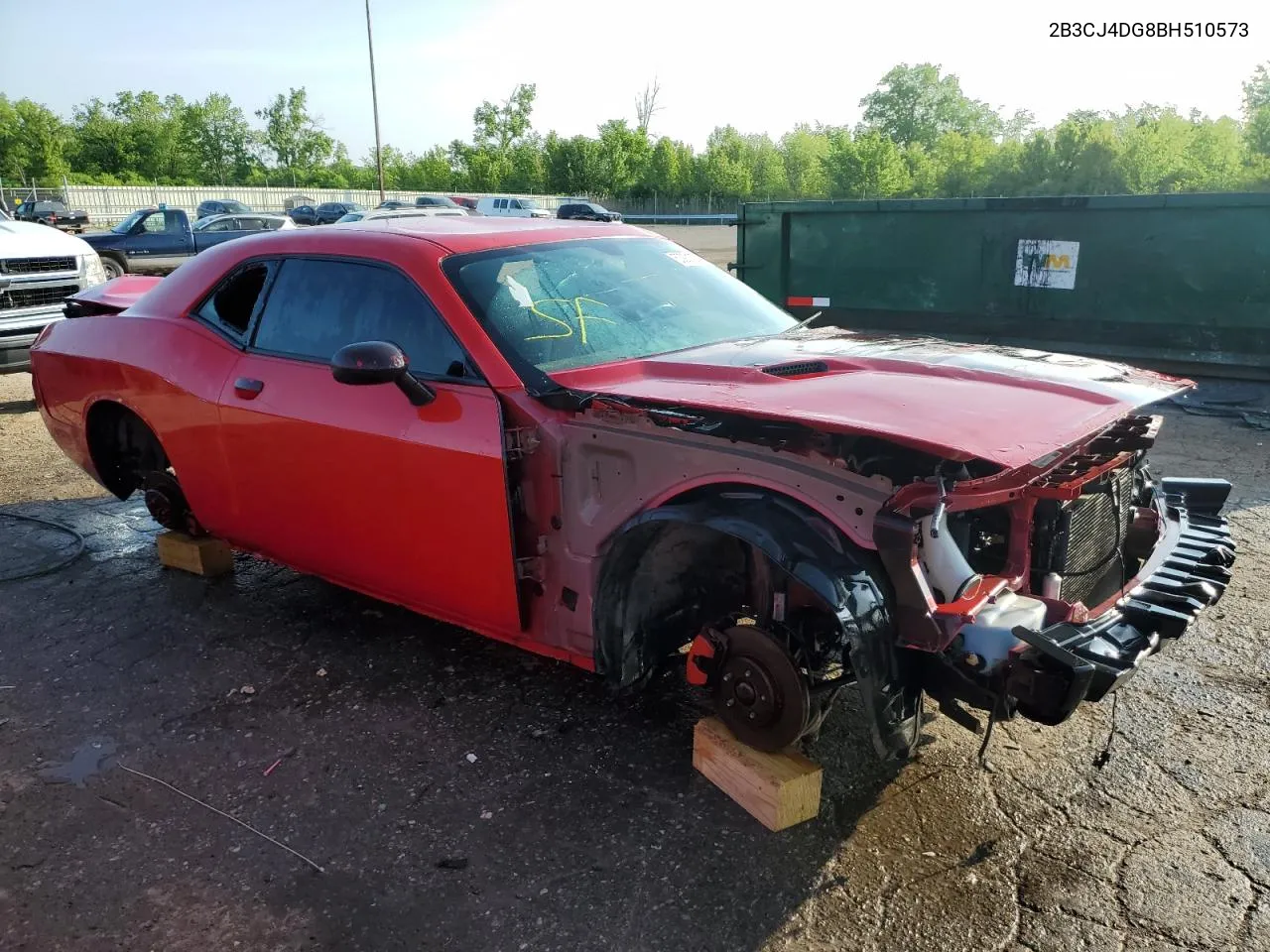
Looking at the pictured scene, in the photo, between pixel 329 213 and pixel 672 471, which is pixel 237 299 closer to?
pixel 672 471

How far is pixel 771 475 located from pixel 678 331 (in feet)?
3.79

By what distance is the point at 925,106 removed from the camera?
66.0 metres

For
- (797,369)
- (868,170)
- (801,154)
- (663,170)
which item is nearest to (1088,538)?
(797,369)

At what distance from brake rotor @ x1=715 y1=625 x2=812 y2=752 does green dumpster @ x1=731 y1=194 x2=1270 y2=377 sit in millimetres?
6839

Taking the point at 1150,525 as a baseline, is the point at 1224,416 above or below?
below

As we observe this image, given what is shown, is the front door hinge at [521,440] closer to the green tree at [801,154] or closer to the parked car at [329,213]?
the parked car at [329,213]

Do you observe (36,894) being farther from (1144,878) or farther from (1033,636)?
(1144,878)

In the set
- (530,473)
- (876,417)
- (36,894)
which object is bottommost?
(36,894)

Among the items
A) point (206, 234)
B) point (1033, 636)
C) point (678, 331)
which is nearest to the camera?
point (1033, 636)

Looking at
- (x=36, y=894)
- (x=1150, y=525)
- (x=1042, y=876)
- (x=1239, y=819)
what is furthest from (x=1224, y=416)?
(x=36, y=894)

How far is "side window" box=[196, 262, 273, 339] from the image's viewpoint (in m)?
3.93

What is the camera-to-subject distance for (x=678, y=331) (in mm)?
3564

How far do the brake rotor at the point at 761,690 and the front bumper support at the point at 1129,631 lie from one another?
1.90ft

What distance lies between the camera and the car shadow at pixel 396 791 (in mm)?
2453
